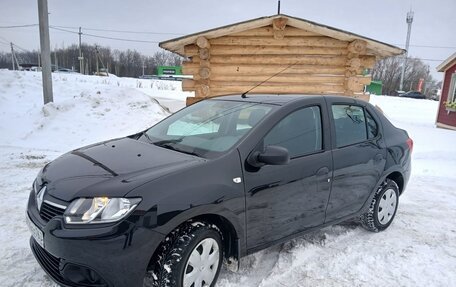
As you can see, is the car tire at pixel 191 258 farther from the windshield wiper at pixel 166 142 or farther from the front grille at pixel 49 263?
the windshield wiper at pixel 166 142

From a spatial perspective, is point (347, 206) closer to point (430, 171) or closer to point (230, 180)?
point (230, 180)

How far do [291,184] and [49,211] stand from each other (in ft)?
6.43

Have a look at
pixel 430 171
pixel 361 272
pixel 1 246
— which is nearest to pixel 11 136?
pixel 1 246

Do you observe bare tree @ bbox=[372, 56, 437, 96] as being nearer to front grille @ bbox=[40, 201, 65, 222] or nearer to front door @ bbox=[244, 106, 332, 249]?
front door @ bbox=[244, 106, 332, 249]

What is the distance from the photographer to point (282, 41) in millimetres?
9352

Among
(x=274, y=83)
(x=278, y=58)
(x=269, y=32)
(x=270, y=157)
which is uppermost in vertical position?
(x=269, y=32)

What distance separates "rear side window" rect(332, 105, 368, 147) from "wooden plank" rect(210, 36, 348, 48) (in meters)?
5.75

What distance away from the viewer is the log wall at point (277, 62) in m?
9.23

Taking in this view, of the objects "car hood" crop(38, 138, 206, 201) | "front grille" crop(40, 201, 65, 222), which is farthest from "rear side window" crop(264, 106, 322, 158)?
"front grille" crop(40, 201, 65, 222)

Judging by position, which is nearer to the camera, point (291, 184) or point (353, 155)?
point (291, 184)

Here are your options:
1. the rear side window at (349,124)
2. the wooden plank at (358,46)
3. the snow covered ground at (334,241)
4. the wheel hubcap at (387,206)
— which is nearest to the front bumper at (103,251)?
the snow covered ground at (334,241)

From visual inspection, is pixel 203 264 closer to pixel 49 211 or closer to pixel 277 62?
pixel 49 211

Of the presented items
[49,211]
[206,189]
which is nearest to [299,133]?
[206,189]

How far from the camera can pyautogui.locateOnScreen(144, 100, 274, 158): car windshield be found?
3.00m
